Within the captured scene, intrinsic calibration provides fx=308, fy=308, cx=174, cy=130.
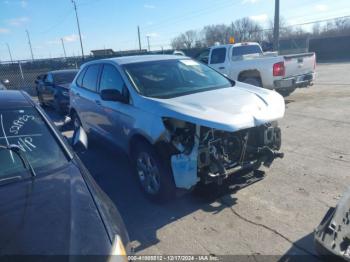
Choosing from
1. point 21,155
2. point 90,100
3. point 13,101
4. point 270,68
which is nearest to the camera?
point 21,155

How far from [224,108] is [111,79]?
209 centimetres

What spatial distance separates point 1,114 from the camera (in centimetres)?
288

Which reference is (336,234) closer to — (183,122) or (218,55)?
(183,122)

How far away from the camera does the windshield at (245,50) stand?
10961 millimetres

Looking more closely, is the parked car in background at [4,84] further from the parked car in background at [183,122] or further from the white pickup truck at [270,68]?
the white pickup truck at [270,68]

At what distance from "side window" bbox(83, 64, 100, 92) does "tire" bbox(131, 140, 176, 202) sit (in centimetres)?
188

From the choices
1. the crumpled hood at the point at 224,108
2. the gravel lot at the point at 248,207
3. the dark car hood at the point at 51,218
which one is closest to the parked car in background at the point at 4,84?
the gravel lot at the point at 248,207

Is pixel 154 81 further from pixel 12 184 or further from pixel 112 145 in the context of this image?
pixel 12 184

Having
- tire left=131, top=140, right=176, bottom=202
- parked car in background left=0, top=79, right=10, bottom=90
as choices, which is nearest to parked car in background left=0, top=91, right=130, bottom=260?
tire left=131, top=140, right=176, bottom=202

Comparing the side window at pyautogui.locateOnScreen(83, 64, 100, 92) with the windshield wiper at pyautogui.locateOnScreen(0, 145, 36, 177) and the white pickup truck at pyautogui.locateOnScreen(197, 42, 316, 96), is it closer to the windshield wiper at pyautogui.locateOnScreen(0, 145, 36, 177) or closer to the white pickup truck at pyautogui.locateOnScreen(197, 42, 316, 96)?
the windshield wiper at pyautogui.locateOnScreen(0, 145, 36, 177)

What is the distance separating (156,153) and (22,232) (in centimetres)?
202

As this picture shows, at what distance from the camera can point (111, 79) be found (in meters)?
4.79

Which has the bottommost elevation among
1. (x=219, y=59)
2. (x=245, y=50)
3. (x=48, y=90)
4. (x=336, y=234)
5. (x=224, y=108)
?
(x=336, y=234)

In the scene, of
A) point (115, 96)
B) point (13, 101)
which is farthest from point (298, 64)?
point (13, 101)
